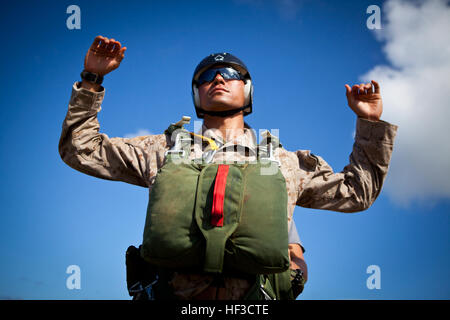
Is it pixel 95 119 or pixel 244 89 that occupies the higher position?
pixel 244 89

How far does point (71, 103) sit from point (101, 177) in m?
0.95

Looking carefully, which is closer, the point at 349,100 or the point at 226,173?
the point at 226,173

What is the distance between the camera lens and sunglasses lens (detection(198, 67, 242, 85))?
5160mm

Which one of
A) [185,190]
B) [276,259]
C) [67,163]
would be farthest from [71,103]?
[276,259]

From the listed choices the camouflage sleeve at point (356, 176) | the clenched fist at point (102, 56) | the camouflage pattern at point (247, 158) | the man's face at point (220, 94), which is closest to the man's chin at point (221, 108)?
the man's face at point (220, 94)

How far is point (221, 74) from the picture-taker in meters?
5.15

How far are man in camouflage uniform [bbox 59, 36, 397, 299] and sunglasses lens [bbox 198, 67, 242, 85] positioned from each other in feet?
0.24

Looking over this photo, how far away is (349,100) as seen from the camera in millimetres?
4949

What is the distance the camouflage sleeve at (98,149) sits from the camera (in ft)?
14.6

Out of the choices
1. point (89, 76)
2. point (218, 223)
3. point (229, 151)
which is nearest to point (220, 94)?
point (229, 151)
